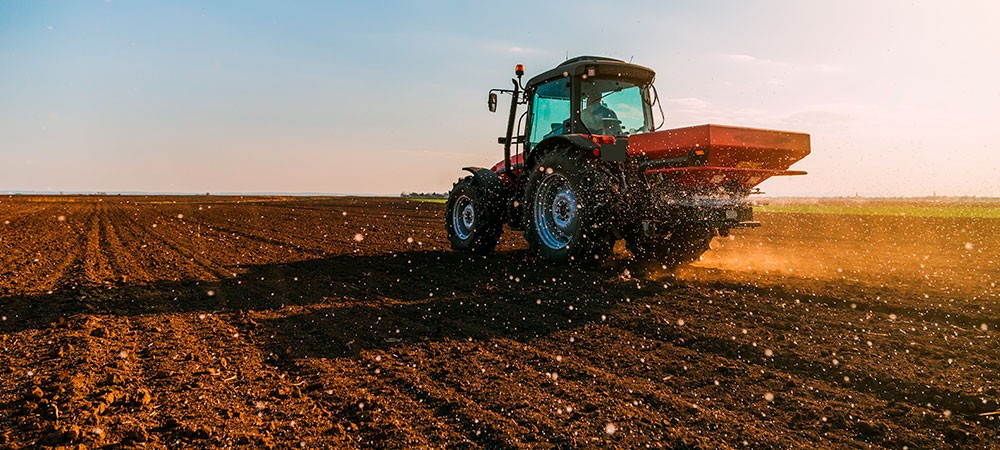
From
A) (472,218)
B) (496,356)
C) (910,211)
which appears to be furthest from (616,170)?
(910,211)

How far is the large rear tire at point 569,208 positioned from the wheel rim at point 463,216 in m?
1.97

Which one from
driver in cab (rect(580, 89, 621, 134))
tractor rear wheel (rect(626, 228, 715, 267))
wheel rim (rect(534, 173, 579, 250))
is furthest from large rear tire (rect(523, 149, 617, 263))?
tractor rear wheel (rect(626, 228, 715, 267))

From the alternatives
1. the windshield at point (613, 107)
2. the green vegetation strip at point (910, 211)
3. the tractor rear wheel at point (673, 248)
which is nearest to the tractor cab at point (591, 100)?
the windshield at point (613, 107)

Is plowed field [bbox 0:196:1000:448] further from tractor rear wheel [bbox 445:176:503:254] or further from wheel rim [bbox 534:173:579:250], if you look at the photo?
tractor rear wheel [bbox 445:176:503:254]

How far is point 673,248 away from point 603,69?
2.60m

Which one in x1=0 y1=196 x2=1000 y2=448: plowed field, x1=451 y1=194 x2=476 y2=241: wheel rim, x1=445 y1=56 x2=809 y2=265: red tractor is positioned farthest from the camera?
x1=451 y1=194 x2=476 y2=241: wheel rim

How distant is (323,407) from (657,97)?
6.49 metres

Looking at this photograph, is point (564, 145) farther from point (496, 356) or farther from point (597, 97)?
point (496, 356)

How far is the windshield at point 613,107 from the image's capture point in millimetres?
7711

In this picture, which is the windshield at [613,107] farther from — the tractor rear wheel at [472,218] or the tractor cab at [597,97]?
the tractor rear wheel at [472,218]

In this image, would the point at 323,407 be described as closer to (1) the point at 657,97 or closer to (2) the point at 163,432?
(2) the point at 163,432

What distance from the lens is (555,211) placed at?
765 cm

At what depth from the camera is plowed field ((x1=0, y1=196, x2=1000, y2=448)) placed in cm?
278

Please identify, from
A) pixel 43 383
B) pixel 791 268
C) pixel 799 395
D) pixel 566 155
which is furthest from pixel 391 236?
pixel 799 395
